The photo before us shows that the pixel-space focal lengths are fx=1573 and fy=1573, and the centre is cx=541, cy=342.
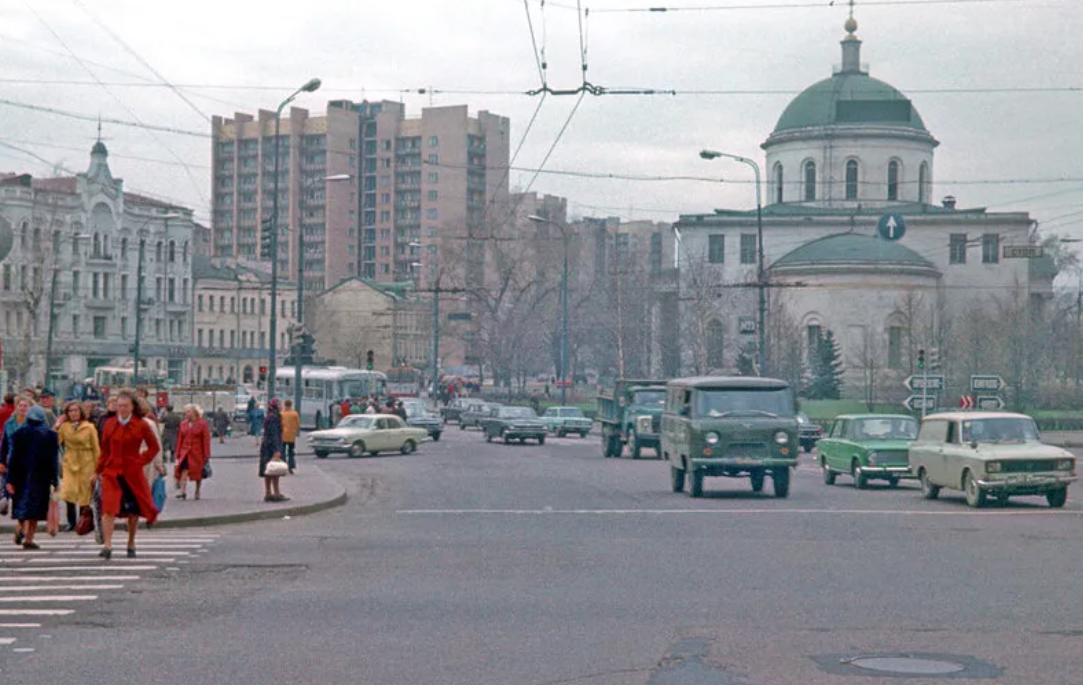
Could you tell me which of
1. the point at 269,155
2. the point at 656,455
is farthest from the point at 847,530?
the point at 269,155

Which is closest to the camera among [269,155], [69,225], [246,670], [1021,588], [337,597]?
[246,670]

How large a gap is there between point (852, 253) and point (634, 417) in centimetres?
5374

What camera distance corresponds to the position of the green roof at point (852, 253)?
311 ft

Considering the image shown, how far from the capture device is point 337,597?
12.8 metres

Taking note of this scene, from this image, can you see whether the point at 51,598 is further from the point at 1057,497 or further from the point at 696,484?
the point at 1057,497

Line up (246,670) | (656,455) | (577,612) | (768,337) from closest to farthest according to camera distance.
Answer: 1. (246,670)
2. (577,612)
3. (656,455)
4. (768,337)

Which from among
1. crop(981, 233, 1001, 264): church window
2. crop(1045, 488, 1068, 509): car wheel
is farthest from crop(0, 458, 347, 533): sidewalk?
crop(981, 233, 1001, 264): church window

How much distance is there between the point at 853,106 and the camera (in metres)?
103

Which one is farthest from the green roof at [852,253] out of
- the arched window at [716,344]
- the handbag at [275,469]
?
the handbag at [275,469]

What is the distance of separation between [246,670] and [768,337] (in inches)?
2923

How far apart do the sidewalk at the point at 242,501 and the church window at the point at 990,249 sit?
3151 inches

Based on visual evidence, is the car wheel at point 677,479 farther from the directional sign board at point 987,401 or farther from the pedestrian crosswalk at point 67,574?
the directional sign board at point 987,401

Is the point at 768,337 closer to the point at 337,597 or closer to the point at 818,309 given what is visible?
the point at 818,309

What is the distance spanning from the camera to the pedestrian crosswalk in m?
11.4
